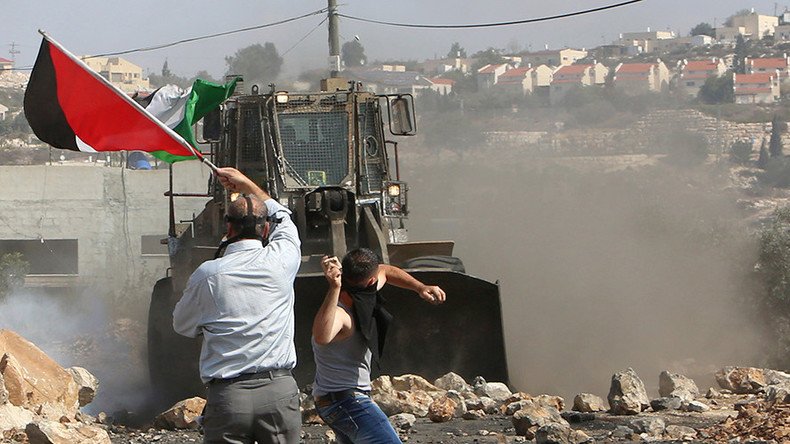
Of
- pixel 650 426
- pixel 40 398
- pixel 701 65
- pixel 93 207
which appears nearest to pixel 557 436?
pixel 650 426

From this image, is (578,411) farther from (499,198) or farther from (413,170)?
(413,170)

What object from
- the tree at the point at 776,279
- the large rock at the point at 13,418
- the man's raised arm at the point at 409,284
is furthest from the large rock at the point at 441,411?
the tree at the point at 776,279

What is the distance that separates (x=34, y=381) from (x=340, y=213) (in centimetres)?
380

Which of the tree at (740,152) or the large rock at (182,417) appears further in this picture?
the tree at (740,152)

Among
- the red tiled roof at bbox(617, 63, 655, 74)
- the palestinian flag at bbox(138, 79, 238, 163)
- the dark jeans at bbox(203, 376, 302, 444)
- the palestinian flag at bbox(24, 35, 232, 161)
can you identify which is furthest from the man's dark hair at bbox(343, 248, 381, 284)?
the red tiled roof at bbox(617, 63, 655, 74)

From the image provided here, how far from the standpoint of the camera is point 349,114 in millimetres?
14734

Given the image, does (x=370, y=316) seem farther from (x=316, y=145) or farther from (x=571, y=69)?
(x=571, y=69)

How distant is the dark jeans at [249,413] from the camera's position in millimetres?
5758

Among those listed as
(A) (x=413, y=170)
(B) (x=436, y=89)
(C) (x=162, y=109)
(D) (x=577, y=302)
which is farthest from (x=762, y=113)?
(C) (x=162, y=109)

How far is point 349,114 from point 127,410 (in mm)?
3851

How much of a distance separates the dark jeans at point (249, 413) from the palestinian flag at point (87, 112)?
95.5 inches

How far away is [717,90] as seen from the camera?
56781 mm

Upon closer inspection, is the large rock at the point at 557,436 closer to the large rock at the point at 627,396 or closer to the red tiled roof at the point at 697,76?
the large rock at the point at 627,396

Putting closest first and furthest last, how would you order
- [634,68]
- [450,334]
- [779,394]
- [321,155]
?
[779,394] < [450,334] < [321,155] < [634,68]
